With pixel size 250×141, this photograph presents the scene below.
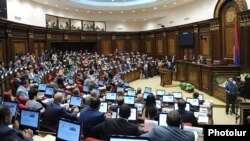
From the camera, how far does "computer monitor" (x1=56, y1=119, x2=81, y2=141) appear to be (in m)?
4.24

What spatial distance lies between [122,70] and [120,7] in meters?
7.69

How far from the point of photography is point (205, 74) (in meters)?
15.8

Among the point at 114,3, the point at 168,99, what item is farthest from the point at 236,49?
the point at 114,3

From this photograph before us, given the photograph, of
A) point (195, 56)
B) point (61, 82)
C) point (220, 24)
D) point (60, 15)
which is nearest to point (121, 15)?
point (60, 15)

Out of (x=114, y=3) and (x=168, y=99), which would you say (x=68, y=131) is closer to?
(x=168, y=99)

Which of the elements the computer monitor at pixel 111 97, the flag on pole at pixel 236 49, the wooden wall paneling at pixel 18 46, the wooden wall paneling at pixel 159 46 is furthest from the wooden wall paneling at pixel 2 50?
the wooden wall paneling at pixel 159 46

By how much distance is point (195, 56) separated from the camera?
21000mm

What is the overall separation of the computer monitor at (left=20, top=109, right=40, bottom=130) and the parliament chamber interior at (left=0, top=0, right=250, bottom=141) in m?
0.02

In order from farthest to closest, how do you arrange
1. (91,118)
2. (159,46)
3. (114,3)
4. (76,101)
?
(159,46) → (114,3) → (76,101) → (91,118)

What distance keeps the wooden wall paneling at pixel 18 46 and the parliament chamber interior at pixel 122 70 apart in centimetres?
6

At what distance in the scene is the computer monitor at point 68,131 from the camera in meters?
4.24

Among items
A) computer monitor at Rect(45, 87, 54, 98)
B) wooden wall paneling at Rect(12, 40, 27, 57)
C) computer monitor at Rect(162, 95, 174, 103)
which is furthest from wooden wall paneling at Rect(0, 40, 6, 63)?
computer monitor at Rect(162, 95, 174, 103)

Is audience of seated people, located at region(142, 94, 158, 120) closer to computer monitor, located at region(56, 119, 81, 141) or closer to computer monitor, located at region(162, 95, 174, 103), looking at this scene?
computer monitor, located at region(56, 119, 81, 141)

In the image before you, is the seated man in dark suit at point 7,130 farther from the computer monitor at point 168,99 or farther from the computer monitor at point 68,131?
the computer monitor at point 168,99
